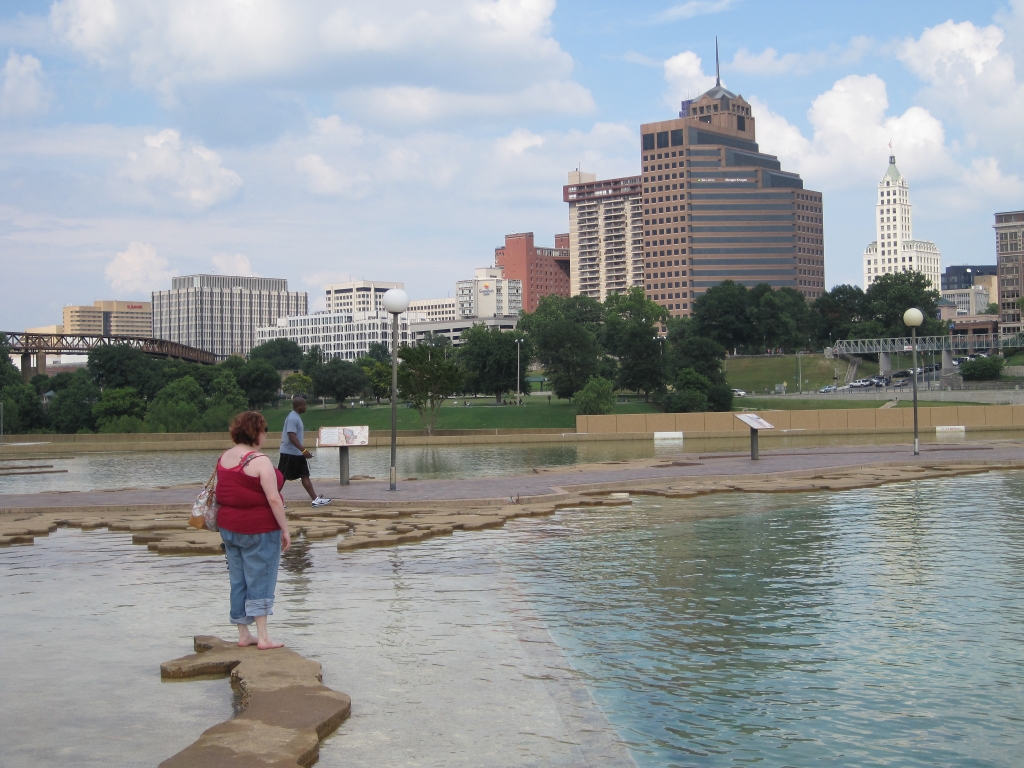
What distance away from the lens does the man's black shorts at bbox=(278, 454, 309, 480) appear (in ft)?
57.9

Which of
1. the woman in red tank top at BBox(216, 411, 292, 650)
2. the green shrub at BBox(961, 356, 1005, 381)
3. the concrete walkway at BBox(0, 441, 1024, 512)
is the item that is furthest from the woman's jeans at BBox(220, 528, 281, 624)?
the green shrub at BBox(961, 356, 1005, 381)

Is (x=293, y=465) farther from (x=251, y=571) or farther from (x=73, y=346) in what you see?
(x=73, y=346)

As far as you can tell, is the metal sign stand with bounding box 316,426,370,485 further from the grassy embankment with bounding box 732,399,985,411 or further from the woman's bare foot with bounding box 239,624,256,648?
the grassy embankment with bounding box 732,399,985,411

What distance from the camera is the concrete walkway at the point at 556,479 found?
65.4ft

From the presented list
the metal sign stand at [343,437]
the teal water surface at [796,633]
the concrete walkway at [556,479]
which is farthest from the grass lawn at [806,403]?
the teal water surface at [796,633]

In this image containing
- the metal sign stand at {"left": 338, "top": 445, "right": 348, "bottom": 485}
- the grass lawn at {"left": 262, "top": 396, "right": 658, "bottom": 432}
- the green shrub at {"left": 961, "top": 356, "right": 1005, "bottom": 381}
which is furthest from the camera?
the green shrub at {"left": 961, "top": 356, "right": 1005, "bottom": 381}

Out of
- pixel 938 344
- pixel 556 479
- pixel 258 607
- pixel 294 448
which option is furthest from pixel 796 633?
pixel 938 344

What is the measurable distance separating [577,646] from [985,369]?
111 meters

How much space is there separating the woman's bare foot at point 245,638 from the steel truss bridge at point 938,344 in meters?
107

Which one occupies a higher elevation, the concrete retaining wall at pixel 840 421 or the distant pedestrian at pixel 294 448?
the distant pedestrian at pixel 294 448

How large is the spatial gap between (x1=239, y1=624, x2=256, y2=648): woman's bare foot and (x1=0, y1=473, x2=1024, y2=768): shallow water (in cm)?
42

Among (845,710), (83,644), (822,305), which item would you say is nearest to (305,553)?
(83,644)

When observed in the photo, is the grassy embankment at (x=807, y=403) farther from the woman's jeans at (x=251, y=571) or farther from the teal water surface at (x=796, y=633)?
the woman's jeans at (x=251, y=571)

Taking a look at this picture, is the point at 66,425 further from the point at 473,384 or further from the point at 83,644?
the point at 83,644
